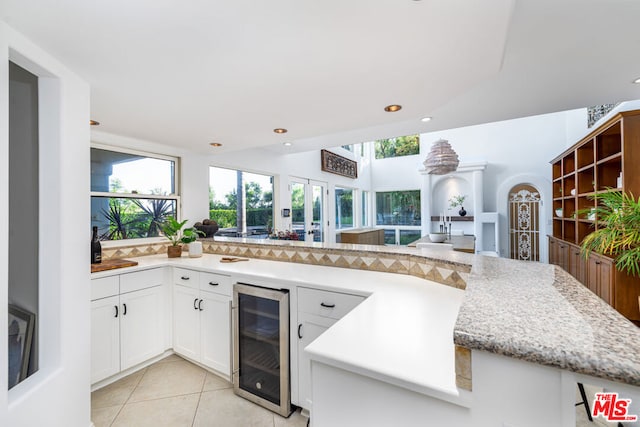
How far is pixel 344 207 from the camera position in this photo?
6.71 meters

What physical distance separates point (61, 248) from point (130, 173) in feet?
5.57

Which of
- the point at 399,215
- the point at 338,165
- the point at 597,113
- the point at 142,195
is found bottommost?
the point at 399,215

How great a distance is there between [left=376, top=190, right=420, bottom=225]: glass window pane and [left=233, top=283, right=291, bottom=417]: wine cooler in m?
6.28

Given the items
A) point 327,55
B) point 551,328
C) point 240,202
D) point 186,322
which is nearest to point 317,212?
point 240,202

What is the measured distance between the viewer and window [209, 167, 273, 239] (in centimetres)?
377

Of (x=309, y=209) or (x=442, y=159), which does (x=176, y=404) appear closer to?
(x=309, y=209)

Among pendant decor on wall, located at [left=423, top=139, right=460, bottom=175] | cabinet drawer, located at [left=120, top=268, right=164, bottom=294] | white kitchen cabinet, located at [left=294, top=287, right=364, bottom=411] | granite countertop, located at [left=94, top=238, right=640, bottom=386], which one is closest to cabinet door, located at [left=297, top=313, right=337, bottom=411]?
Answer: white kitchen cabinet, located at [left=294, top=287, right=364, bottom=411]

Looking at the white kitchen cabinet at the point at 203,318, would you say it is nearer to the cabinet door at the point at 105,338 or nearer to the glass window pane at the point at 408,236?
the cabinet door at the point at 105,338

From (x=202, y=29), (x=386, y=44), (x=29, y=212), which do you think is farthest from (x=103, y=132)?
(x=386, y=44)

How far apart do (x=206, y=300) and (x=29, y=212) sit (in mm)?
1257

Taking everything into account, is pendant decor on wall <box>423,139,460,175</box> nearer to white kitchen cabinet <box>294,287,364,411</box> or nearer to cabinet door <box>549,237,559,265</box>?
cabinet door <box>549,237,559,265</box>

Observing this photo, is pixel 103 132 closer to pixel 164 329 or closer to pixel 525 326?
pixel 164 329

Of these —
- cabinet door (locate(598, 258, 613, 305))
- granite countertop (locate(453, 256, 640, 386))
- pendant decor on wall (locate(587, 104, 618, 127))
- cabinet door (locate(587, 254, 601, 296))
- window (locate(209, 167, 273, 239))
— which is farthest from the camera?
pendant decor on wall (locate(587, 104, 618, 127))

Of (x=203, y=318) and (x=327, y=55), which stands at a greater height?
(x=327, y=55)
